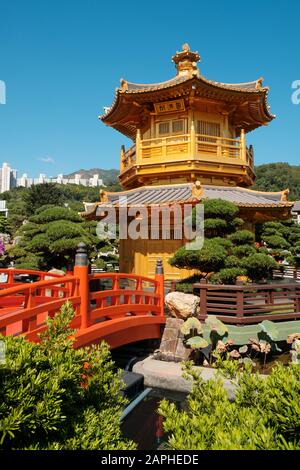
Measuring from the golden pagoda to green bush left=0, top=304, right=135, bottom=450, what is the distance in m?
9.02

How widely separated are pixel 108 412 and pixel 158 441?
2.62 meters

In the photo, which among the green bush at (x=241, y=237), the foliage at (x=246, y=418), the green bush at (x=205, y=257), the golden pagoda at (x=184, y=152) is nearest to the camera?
the foliage at (x=246, y=418)

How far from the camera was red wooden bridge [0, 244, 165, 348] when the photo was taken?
16.7ft

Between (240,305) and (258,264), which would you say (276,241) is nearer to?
(258,264)

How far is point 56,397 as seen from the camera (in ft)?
8.87

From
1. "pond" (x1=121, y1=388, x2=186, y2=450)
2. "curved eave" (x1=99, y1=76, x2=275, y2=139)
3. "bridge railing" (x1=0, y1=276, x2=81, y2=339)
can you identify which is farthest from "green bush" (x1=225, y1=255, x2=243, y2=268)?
"curved eave" (x1=99, y1=76, x2=275, y2=139)

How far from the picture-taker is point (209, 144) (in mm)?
13688

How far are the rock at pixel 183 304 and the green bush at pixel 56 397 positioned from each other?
5208mm

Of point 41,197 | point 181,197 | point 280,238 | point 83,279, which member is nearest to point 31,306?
point 83,279

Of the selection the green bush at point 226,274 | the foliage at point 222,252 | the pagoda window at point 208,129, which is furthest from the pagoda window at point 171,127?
the green bush at point 226,274

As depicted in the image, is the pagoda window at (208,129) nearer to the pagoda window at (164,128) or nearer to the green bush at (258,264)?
the pagoda window at (164,128)

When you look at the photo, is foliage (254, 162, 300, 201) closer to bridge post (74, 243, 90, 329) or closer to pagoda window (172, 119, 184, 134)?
pagoda window (172, 119, 184, 134)

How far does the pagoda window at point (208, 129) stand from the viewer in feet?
47.2
